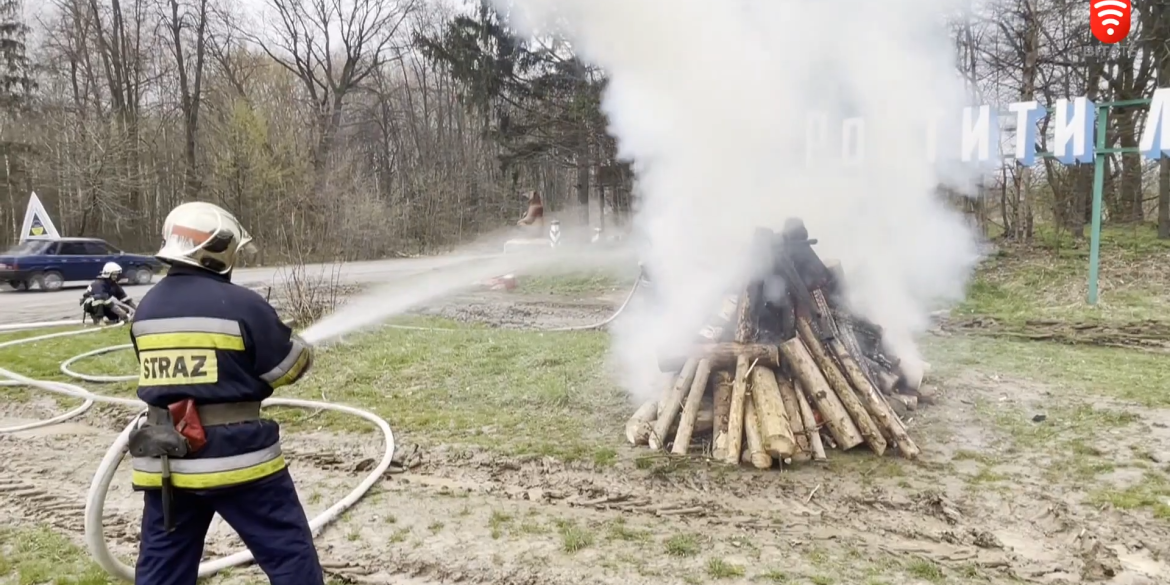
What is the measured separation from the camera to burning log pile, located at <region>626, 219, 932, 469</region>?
5.27 meters

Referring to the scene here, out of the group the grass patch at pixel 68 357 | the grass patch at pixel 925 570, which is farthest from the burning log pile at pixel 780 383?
the grass patch at pixel 68 357

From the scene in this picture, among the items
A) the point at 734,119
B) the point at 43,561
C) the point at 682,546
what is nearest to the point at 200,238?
the point at 43,561

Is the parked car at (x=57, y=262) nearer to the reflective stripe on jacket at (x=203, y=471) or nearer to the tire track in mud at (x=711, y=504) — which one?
the tire track in mud at (x=711, y=504)

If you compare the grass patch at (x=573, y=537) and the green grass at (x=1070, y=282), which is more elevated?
the green grass at (x=1070, y=282)

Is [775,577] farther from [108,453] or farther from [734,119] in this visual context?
[734,119]

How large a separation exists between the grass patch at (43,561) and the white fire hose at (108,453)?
0.16 m

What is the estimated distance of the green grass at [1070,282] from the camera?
11.9m

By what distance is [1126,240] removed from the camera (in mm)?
16016

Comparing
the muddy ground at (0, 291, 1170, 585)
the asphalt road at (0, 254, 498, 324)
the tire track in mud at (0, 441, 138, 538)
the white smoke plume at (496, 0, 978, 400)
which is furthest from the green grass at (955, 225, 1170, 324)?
the tire track in mud at (0, 441, 138, 538)

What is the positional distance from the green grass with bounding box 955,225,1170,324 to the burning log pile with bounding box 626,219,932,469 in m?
6.98

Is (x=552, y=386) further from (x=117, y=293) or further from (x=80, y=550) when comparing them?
(x=117, y=293)

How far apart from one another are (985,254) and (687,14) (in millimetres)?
12409

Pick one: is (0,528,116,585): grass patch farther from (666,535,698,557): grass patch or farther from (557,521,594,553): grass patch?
(666,535,698,557): grass patch

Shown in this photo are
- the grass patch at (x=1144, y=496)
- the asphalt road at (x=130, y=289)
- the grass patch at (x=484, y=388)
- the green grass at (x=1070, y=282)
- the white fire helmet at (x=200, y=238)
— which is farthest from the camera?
the asphalt road at (x=130, y=289)
